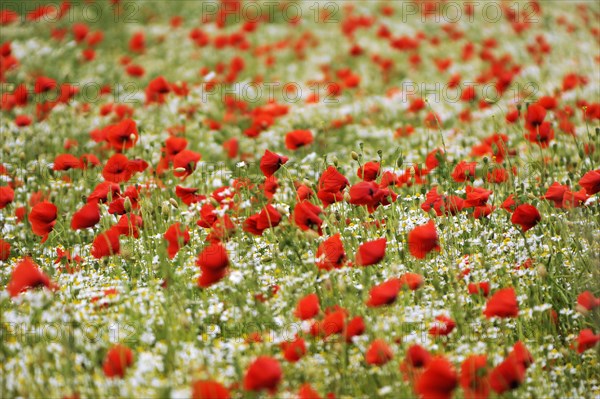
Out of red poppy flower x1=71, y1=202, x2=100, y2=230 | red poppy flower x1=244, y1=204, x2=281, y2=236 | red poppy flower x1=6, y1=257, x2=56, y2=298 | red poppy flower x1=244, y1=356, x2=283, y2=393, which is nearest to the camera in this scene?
red poppy flower x1=244, y1=356, x2=283, y2=393

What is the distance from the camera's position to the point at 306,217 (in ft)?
10.0

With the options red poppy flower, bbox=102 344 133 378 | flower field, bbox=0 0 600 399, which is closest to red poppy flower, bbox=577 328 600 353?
flower field, bbox=0 0 600 399

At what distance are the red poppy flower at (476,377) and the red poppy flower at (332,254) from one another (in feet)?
2.37

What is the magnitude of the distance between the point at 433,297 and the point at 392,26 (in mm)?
9091

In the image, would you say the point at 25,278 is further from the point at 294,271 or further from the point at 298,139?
the point at 298,139

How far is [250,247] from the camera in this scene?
3.77 m

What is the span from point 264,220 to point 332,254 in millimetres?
338

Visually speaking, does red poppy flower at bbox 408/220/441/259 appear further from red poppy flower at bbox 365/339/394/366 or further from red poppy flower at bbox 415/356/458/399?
red poppy flower at bbox 415/356/458/399

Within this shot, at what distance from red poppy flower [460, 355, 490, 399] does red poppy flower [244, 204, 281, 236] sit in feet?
3.29

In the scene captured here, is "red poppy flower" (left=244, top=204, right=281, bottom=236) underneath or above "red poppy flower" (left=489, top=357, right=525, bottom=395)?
above

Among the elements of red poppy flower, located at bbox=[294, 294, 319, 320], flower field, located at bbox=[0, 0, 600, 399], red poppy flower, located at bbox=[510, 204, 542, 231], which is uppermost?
red poppy flower, located at bbox=[510, 204, 542, 231]

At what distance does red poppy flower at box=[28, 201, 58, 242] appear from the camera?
3.36 m

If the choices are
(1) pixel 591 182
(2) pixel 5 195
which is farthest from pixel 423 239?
(2) pixel 5 195

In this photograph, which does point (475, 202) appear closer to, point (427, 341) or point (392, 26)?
point (427, 341)
